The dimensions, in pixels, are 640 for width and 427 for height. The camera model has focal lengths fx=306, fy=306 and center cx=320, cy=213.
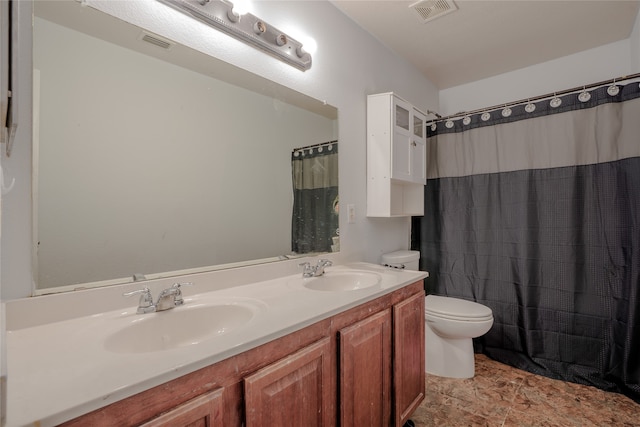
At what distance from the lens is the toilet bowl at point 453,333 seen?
192cm

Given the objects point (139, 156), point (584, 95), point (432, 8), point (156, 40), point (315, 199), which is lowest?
A: point (315, 199)

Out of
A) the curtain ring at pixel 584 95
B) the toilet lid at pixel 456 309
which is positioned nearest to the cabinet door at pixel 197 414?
the toilet lid at pixel 456 309

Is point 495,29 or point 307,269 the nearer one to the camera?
point 307,269

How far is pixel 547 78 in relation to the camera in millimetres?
2604

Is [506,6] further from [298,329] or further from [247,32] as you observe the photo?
[298,329]

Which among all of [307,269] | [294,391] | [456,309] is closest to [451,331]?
[456,309]

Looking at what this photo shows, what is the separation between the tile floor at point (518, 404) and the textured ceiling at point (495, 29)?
2386 millimetres

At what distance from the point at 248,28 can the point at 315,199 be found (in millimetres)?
894

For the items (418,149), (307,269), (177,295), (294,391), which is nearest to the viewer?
(294,391)

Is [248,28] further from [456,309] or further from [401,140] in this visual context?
[456,309]

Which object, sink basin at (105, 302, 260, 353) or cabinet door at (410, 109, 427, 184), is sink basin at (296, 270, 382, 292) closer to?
sink basin at (105, 302, 260, 353)

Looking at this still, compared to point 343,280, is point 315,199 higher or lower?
higher

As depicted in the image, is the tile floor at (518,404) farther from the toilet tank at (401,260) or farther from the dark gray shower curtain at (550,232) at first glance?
the toilet tank at (401,260)

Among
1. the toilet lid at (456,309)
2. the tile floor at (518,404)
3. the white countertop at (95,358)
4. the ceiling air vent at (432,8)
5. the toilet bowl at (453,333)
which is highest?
the ceiling air vent at (432,8)
